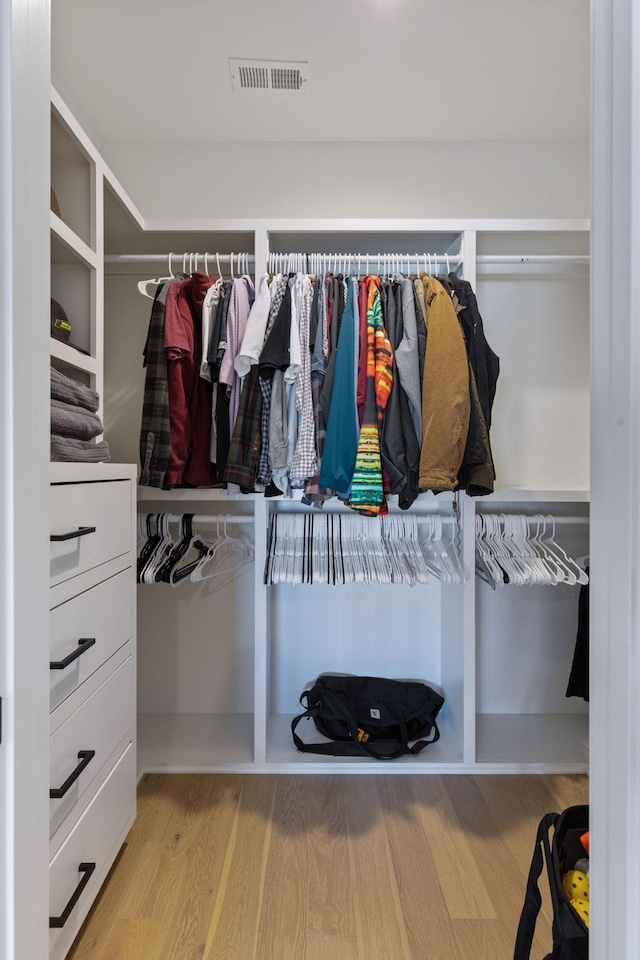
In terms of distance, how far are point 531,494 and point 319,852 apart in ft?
4.57

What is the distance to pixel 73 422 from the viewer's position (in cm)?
130

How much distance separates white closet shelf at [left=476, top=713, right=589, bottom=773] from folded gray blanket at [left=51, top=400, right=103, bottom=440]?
1.81 m

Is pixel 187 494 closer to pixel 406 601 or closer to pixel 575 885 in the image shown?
pixel 406 601

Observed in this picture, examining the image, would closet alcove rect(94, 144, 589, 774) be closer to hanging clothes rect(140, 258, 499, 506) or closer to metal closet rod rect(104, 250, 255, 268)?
metal closet rod rect(104, 250, 255, 268)

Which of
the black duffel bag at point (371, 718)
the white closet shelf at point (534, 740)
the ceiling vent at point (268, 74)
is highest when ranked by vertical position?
the ceiling vent at point (268, 74)

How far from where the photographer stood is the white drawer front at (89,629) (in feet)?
3.75

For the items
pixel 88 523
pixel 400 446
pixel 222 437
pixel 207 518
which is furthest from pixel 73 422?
pixel 400 446

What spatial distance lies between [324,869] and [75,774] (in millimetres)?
785

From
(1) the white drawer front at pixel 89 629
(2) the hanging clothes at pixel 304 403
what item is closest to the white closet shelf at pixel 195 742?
(1) the white drawer front at pixel 89 629

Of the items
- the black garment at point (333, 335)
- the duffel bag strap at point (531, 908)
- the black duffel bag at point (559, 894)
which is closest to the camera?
the black duffel bag at point (559, 894)

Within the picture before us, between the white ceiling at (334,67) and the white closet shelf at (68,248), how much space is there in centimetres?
87

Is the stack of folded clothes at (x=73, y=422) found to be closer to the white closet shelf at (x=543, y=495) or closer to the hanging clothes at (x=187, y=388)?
the hanging clothes at (x=187, y=388)

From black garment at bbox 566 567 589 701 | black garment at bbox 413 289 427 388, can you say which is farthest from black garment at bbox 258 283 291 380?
black garment at bbox 566 567 589 701
